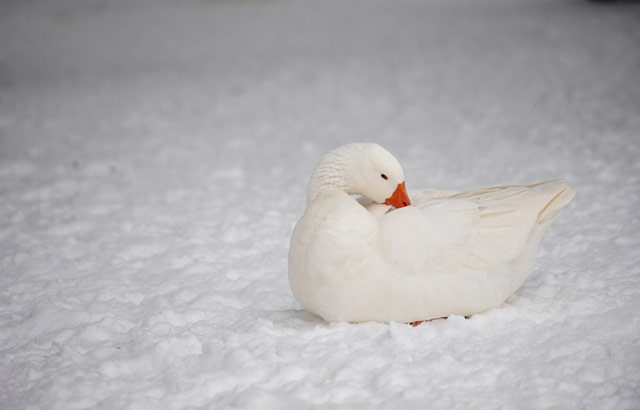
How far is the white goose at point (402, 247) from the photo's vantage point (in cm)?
270

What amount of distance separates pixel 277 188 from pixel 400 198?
2.21 meters

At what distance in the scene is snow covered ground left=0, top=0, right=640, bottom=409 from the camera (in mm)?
2520

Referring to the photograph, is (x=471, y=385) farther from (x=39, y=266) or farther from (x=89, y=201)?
(x=89, y=201)

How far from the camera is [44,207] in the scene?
4.71m

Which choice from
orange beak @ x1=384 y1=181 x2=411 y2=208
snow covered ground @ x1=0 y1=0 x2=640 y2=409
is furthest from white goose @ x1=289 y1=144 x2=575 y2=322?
snow covered ground @ x1=0 y1=0 x2=640 y2=409

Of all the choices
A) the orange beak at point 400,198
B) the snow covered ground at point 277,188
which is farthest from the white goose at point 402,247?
the snow covered ground at point 277,188

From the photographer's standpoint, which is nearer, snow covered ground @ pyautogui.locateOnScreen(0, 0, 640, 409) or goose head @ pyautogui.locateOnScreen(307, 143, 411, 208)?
snow covered ground @ pyautogui.locateOnScreen(0, 0, 640, 409)

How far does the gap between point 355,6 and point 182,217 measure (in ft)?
28.0

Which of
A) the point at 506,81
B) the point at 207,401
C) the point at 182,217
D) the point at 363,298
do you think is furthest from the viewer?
the point at 506,81

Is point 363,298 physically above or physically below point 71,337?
above

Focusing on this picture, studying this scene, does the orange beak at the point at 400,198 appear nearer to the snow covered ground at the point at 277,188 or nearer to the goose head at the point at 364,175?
the goose head at the point at 364,175

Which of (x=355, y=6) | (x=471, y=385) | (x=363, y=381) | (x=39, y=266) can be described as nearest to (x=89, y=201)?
(x=39, y=266)

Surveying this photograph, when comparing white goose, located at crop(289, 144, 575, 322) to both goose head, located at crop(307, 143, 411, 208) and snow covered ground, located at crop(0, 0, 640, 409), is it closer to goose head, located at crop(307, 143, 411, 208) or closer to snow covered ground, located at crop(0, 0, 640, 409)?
goose head, located at crop(307, 143, 411, 208)

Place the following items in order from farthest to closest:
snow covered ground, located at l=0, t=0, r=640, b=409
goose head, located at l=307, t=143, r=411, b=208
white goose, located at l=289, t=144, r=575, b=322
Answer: goose head, located at l=307, t=143, r=411, b=208 < white goose, located at l=289, t=144, r=575, b=322 < snow covered ground, located at l=0, t=0, r=640, b=409
